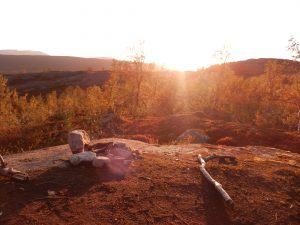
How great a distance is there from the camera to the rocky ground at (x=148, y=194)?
337 inches

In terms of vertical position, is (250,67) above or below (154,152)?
above

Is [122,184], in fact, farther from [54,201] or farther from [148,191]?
[54,201]

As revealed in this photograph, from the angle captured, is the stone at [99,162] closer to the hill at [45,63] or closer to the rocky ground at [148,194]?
the rocky ground at [148,194]

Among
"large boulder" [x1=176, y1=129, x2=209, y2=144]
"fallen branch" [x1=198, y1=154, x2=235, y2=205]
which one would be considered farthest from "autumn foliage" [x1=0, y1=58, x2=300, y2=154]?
"fallen branch" [x1=198, y1=154, x2=235, y2=205]

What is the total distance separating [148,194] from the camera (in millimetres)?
9984

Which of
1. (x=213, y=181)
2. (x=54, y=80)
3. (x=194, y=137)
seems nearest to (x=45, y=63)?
(x=54, y=80)

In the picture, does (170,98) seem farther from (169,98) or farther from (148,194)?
(148,194)

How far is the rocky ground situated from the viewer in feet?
28.1

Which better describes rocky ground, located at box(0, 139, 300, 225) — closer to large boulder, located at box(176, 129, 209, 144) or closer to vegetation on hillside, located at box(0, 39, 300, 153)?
large boulder, located at box(176, 129, 209, 144)

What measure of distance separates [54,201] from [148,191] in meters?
3.03

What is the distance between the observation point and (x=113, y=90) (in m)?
46.1

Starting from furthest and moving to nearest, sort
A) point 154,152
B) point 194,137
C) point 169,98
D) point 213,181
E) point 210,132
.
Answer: point 169,98 → point 210,132 → point 194,137 → point 154,152 → point 213,181

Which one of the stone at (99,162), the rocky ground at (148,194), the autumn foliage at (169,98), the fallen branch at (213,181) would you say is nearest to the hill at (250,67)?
the autumn foliage at (169,98)

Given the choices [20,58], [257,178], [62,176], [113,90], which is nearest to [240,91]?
[113,90]
